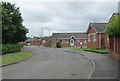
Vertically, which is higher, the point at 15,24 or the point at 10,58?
the point at 15,24

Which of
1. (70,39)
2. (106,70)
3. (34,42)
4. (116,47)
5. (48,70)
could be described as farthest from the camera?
(34,42)

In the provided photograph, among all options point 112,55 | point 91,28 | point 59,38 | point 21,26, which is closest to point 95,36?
point 91,28

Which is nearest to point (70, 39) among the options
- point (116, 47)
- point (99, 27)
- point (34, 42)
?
point (99, 27)

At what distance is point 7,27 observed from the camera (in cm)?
4903

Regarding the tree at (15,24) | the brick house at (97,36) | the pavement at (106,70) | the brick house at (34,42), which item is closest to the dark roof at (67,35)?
the brick house at (97,36)

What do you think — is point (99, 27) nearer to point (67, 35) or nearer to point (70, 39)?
point (70, 39)

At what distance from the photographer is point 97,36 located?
187 feet

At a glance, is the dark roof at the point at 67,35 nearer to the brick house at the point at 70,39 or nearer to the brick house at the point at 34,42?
the brick house at the point at 70,39

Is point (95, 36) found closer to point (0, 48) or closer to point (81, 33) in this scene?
point (0, 48)

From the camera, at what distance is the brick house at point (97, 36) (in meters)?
56.2

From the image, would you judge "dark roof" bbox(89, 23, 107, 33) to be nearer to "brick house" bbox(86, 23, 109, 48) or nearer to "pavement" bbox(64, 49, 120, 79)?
"brick house" bbox(86, 23, 109, 48)

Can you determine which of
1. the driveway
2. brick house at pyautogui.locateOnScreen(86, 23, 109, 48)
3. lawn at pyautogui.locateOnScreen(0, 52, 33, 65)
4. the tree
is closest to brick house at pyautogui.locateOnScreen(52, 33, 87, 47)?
brick house at pyautogui.locateOnScreen(86, 23, 109, 48)

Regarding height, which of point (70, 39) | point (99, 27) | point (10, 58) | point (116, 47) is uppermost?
point (99, 27)

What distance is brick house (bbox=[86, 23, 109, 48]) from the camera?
184ft
